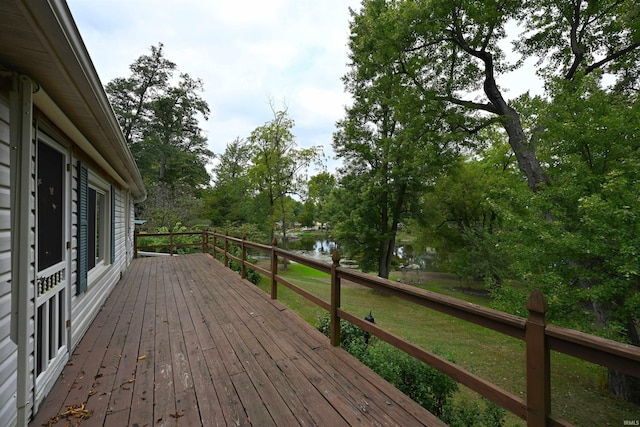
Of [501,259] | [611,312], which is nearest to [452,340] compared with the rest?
[611,312]

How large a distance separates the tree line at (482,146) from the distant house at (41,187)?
5.90 meters

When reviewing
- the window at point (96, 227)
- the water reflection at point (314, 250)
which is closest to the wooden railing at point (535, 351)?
the window at point (96, 227)

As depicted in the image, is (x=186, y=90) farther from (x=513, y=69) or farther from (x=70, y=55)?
(x=70, y=55)

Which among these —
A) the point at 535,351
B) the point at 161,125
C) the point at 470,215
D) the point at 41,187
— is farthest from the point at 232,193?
the point at 535,351

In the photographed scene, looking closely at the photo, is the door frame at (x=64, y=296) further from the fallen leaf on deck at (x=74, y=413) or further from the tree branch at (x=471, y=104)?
the tree branch at (x=471, y=104)

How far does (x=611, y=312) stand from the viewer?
424 cm

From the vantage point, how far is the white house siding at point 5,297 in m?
1.41

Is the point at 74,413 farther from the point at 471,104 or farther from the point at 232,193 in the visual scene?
the point at 232,193

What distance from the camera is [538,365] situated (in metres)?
1.26

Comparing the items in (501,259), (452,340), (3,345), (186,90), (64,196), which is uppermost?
(186,90)

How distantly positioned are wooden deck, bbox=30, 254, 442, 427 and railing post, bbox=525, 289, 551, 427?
59cm

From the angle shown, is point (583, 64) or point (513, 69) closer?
point (583, 64)

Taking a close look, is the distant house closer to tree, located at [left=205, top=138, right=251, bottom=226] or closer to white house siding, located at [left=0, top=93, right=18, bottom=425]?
white house siding, located at [left=0, top=93, right=18, bottom=425]

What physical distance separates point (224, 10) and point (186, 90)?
12924 mm
